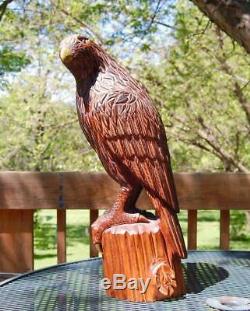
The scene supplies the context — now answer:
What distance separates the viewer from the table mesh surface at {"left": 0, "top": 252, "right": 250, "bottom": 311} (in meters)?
1.54

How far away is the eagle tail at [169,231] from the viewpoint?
1636 millimetres

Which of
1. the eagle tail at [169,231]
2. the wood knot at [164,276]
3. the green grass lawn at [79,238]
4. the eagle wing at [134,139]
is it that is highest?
→ the eagle wing at [134,139]

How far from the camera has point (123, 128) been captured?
1.59 m

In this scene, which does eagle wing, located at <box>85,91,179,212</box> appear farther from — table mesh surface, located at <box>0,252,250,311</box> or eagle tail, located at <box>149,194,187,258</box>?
table mesh surface, located at <box>0,252,250,311</box>

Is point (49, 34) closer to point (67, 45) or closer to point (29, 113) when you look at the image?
point (29, 113)

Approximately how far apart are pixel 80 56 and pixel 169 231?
616mm

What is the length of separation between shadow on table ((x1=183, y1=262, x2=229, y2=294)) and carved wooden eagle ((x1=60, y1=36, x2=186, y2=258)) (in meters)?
0.17

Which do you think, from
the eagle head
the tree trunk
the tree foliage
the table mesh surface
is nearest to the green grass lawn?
the tree foliage

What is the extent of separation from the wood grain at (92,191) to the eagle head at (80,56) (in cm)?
77

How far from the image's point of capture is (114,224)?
1.70 m

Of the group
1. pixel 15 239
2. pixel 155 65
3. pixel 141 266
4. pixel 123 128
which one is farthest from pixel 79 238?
pixel 123 128

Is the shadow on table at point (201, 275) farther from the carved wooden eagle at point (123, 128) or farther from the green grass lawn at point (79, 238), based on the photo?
the green grass lawn at point (79, 238)

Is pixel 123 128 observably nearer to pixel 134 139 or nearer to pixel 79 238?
pixel 134 139

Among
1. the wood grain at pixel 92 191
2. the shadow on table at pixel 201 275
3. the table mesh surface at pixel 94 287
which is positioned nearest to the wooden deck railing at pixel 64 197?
the wood grain at pixel 92 191
